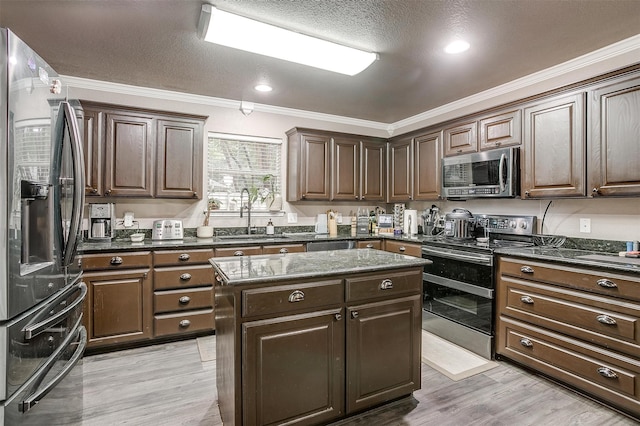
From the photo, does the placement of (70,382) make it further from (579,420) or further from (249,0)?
(579,420)

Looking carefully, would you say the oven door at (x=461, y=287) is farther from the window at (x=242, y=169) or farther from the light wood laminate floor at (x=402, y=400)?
the window at (x=242, y=169)

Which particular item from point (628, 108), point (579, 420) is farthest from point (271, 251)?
point (628, 108)

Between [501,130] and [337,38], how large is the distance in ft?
6.14

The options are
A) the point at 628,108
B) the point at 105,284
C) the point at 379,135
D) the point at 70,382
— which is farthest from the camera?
the point at 379,135

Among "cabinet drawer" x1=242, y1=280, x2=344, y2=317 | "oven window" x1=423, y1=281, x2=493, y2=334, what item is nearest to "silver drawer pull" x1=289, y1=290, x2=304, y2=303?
"cabinet drawer" x1=242, y1=280, x2=344, y2=317

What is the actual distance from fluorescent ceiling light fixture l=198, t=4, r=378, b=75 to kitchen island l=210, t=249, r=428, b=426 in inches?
63.3

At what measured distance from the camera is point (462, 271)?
3051mm

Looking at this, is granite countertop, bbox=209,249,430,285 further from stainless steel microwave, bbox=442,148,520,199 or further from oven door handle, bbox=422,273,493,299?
stainless steel microwave, bbox=442,148,520,199

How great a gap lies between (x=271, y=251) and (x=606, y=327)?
2.82 m

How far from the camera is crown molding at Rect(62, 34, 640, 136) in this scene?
106 inches

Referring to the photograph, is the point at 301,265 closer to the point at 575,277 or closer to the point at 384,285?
the point at 384,285

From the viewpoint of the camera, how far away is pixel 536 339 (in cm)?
253

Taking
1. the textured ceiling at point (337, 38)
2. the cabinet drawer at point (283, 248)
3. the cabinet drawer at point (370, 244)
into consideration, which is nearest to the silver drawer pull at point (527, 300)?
the cabinet drawer at point (370, 244)

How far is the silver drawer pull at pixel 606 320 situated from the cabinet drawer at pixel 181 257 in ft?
10.4
